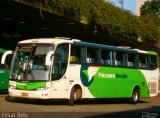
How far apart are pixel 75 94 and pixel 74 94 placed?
0.15 m

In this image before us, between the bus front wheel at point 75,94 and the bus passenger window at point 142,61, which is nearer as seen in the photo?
the bus front wheel at point 75,94

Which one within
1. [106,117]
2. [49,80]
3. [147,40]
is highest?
[147,40]

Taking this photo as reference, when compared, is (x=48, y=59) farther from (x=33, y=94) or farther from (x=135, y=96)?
(x=135, y=96)

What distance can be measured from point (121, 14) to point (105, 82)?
1084 centimetres

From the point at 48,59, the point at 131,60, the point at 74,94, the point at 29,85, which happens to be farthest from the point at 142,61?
the point at 29,85

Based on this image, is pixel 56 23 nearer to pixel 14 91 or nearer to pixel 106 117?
pixel 14 91

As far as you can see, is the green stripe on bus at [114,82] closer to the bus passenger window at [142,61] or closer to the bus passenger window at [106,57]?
the bus passenger window at [106,57]

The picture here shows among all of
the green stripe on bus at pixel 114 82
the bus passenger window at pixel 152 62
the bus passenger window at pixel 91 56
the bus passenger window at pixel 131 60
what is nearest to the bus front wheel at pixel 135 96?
the green stripe on bus at pixel 114 82

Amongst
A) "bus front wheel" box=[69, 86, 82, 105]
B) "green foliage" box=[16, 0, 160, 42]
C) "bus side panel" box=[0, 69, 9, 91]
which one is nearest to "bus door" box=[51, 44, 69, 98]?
"bus front wheel" box=[69, 86, 82, 105]

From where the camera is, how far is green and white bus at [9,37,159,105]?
2062cm

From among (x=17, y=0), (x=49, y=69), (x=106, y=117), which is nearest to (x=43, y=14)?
(x=17, y=0)

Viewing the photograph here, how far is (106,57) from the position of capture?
24406 millimetres

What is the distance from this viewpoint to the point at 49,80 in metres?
20.5

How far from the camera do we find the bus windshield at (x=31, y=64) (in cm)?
2066
